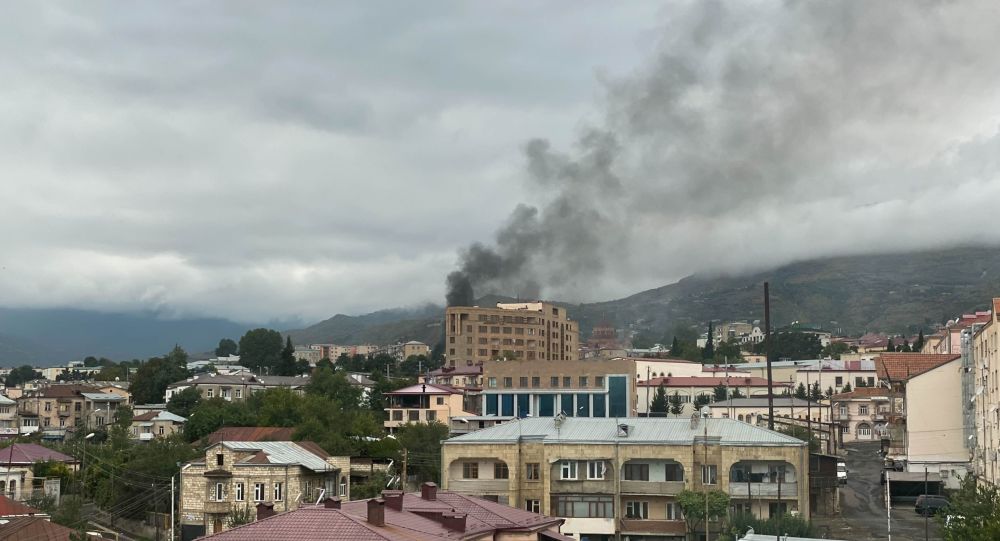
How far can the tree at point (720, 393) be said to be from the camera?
15275cm

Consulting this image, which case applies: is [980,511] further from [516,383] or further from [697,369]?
[697,369]

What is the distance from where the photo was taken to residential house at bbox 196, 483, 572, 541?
4053 cm

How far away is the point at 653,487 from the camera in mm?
75938

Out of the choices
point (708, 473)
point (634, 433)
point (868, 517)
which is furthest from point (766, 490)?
point (634, 433)

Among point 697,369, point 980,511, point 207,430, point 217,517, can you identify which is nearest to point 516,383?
point 207,430

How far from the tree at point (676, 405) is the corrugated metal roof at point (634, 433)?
202ft

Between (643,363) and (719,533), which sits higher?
(643,363)

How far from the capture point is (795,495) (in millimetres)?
73438

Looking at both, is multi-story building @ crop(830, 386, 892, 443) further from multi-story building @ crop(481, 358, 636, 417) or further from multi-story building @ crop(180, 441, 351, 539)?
multi-story building @ crop(180, 441, 351, 539)

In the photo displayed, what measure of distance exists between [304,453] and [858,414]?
74680 millimetres

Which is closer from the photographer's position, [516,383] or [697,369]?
[516,383]

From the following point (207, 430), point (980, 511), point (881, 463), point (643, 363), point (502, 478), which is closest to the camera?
point (980, 511)

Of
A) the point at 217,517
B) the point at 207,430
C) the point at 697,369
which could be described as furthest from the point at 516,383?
the point at 217,517

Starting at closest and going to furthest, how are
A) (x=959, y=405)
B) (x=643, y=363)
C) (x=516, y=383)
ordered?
1. (x=959, y=405)
2. (x=516, y=383)
3. (x=643, y=363)
